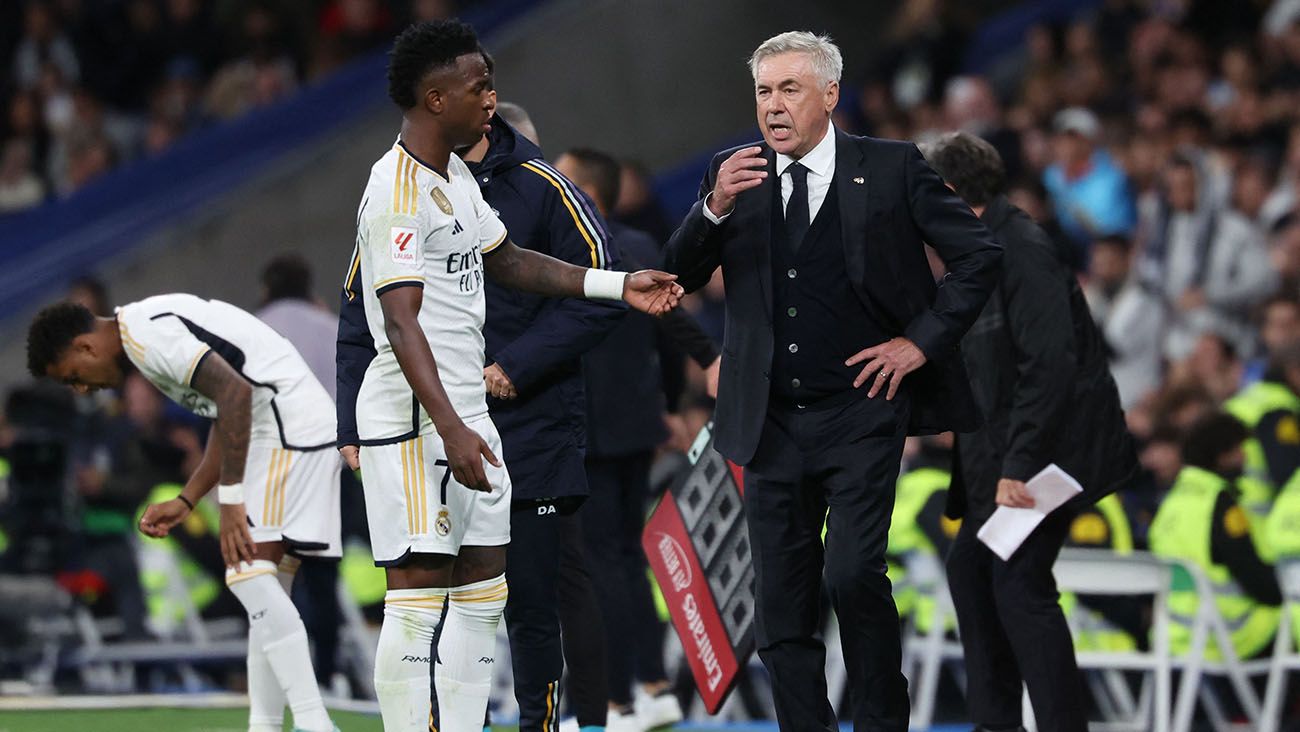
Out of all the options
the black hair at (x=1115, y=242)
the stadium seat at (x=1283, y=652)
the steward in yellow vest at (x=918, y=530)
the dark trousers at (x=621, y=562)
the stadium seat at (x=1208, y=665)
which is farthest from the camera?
the black hair at (x=1115, y=242)

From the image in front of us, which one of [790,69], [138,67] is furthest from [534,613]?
[138,67]

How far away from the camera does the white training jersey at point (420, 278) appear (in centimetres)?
553

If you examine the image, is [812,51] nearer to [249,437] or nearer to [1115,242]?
[249,437]

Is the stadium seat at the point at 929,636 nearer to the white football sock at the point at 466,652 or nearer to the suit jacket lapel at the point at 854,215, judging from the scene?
the suit jacket lapel at the point at 854,215

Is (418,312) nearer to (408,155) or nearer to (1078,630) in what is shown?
(408,155)

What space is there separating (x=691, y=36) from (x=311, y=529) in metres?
10.2

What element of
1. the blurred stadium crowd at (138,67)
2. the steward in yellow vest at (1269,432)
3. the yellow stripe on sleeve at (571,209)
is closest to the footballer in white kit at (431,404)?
the yellow stripe on sleeve at (571,209)

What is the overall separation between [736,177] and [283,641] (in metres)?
2.41

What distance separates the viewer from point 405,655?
570cm

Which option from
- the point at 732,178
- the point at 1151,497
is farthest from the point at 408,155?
the point at 1151,497

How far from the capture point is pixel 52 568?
39.2ft

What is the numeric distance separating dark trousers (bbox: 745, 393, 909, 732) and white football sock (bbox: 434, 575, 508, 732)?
0.81 meters

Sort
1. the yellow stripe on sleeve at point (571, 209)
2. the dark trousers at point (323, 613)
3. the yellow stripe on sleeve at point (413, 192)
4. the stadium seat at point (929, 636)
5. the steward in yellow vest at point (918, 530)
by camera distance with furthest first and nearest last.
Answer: the steward in yellow vest at point (918, 530) → the dark trousers at point (323, 613) → the stadium seat at point (929, 636) → the yellow stripe on sleeve at point (571, 209) → the yellow stripe on sleeve at point (413, 192)

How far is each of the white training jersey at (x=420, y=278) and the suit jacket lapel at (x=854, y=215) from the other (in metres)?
1.05
